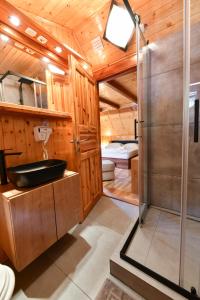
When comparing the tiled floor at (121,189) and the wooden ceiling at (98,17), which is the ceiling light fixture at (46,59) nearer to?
the wooden ceiling at (98,17)

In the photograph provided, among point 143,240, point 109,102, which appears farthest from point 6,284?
point 109,102

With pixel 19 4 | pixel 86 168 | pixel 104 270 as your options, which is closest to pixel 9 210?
pixel 104 270

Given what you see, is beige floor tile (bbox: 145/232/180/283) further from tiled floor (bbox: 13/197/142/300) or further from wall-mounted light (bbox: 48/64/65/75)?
wall-mounted light (bbox: 48/64/65/75)

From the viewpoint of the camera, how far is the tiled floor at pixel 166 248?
113 cm

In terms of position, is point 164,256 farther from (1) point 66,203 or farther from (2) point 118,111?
(2) point 118,111

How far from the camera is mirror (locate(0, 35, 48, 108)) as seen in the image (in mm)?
1500

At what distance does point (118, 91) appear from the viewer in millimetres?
3855

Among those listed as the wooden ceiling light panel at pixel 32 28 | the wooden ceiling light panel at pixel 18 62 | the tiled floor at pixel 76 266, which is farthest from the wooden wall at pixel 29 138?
the tiled floor at pixel 76 266

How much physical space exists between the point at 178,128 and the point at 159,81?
633 millimetres

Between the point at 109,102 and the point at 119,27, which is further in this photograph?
the point at 109,102

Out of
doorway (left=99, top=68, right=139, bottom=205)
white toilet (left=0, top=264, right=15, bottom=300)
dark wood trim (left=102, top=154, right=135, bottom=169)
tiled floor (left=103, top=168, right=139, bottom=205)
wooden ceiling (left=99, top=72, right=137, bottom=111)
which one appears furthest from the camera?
dark wood trim (left=102, top=154, right=135, bottom=169)

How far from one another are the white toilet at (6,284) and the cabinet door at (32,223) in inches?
8.1

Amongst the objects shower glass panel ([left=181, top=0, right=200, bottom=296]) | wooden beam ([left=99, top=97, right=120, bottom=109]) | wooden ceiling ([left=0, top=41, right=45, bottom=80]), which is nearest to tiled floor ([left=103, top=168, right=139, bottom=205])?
shower glass panel ([left=181, top=0, right=200, bottom=296])

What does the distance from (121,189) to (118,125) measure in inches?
153
